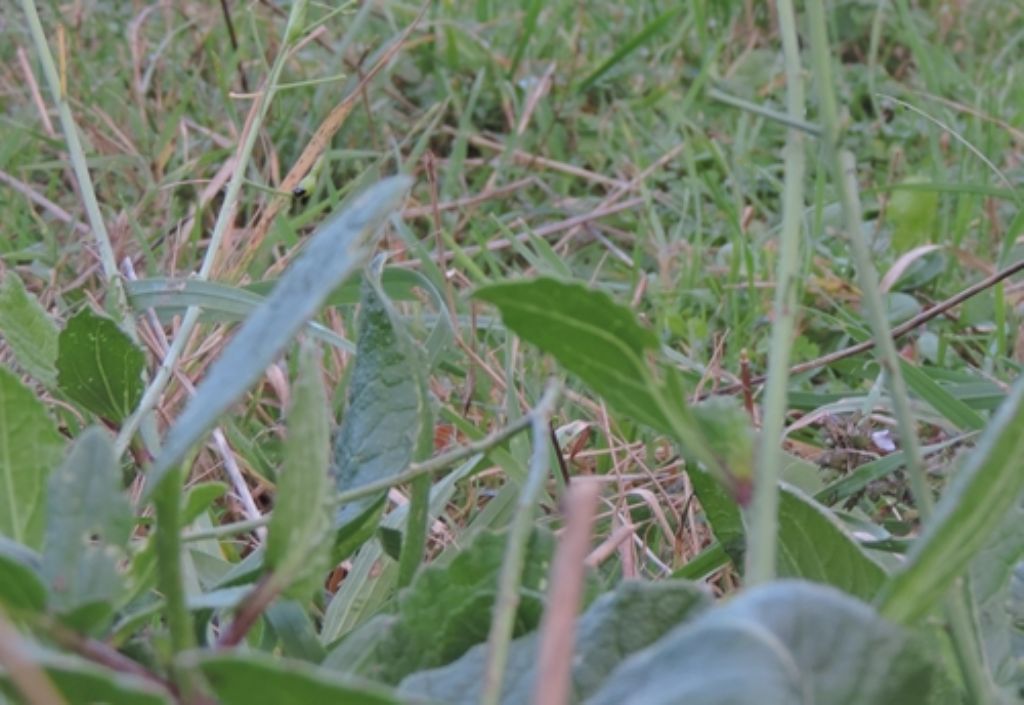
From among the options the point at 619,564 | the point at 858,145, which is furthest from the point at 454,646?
the point at 858,145

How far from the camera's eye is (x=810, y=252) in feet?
5.16

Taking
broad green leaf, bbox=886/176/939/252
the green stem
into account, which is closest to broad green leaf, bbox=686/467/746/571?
the green stem

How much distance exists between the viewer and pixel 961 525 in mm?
437

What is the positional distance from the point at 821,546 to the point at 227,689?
0.30 m

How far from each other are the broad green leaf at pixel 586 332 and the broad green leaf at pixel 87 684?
172mm

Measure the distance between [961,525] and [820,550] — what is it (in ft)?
0.53

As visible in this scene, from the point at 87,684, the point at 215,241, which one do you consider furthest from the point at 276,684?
the point at 215,241

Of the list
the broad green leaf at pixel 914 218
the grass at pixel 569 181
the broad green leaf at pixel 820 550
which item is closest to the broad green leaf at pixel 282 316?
the broad green leaf at pixel 820 550

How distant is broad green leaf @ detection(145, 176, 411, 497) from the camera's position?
0.44 meters

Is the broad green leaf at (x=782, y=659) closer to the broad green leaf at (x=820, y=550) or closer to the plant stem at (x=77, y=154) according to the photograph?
the broad green leaf at (x=820, y=550)

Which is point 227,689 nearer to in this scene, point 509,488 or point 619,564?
point 619,564

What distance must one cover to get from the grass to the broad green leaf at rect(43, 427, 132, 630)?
40 cm

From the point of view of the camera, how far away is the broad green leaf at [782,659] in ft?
1.16

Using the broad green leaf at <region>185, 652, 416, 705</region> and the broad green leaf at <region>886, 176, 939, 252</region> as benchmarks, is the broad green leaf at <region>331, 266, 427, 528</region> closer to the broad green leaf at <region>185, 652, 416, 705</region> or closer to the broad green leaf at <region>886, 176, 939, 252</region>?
the broad green leaf at <region>185, 652, 416, 705</region>
